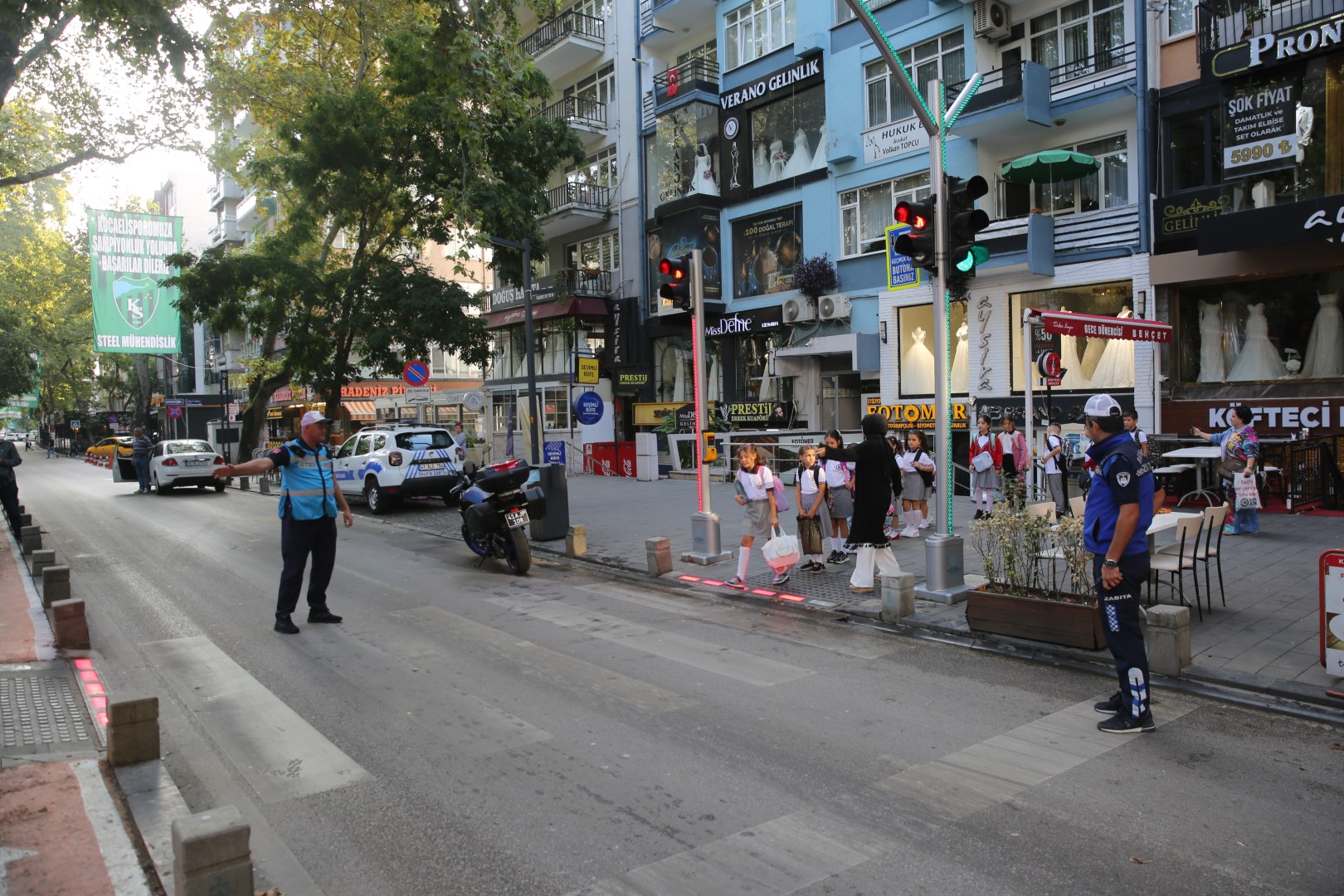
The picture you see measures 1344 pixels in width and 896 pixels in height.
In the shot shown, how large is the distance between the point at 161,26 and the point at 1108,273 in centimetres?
1606

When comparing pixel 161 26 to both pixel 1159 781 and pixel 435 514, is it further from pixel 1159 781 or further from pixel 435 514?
pixel 435 514

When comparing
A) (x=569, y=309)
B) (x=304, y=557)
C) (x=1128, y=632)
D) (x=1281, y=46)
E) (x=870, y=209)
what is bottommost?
(x=1128, y=632)

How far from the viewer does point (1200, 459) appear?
14094 mm

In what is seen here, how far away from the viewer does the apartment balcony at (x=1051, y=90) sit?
1684 cm

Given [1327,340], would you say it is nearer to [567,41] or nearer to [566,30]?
[567,41]

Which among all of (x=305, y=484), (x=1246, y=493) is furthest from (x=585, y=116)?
(x=305, y=484)

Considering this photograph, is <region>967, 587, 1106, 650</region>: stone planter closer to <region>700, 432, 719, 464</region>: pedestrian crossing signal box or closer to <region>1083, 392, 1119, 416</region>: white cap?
<region>1083, 392, 1119, 416</region>: white cap

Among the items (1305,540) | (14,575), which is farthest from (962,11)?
(14,575)

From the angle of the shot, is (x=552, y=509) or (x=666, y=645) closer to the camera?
(x=666, y=645)

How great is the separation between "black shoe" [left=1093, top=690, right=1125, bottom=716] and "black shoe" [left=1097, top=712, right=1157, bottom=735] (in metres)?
0.07

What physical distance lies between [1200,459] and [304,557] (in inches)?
522

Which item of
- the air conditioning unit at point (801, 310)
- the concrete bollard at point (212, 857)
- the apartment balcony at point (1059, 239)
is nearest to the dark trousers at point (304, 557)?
the concrete bollard at point (212, 857)

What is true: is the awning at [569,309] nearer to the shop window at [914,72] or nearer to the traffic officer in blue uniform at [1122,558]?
the shop window at [914,72]

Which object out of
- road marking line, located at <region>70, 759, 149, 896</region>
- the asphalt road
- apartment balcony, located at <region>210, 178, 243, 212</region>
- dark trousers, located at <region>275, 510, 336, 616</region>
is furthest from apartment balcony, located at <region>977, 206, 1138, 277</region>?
apartment balcony, located at <region>210, 178, 243, 212</region>
